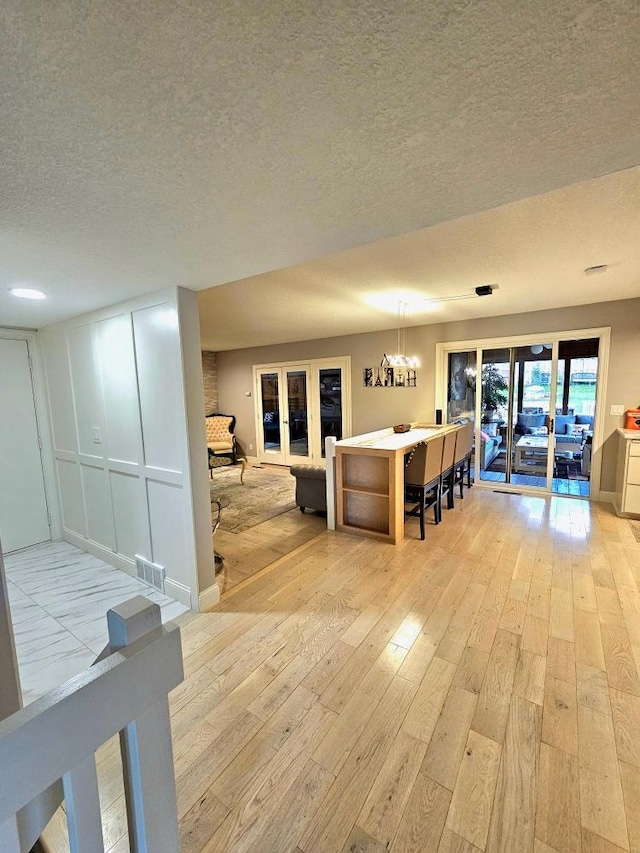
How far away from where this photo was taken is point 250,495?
17.5 feet

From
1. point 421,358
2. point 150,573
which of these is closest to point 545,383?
point 421,358

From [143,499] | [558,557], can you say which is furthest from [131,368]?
[558,557]

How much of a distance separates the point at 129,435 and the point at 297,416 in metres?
4.45

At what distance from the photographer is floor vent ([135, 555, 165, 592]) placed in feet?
9.05

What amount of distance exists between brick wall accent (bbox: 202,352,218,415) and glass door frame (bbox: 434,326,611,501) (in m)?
5.00

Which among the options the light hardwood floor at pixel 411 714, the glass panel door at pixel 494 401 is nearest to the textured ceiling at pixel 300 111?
the light hardwood floor at pixel 411 714

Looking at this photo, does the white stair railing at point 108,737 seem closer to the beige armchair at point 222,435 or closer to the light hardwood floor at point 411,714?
the light hardwood floor at point 411,714

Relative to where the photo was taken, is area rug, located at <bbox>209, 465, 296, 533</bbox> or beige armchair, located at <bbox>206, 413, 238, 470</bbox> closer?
area rug, located at <bbox>209, 465, 296, 533</bbox>

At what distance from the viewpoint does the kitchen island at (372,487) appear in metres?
3.43

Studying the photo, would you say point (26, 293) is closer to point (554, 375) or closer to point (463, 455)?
point (463, 455)

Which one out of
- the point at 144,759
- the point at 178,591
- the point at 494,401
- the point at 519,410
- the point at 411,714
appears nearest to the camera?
the point at 144,759

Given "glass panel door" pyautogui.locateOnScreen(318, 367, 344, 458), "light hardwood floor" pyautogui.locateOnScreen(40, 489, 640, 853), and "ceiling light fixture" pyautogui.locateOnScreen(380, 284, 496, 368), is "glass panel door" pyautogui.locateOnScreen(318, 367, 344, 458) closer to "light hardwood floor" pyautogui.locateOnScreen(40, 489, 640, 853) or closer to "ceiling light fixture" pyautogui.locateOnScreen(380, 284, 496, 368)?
"ceiling light fixture" pyautogui.locateOnScreen(380, 284, 496, 368)

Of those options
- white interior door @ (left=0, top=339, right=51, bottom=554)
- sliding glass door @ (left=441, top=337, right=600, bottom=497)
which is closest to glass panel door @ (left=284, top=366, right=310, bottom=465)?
sliding glass door @ (left=441, top=337, right=600, bottom=497)

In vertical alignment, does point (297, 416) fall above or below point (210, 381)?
below
